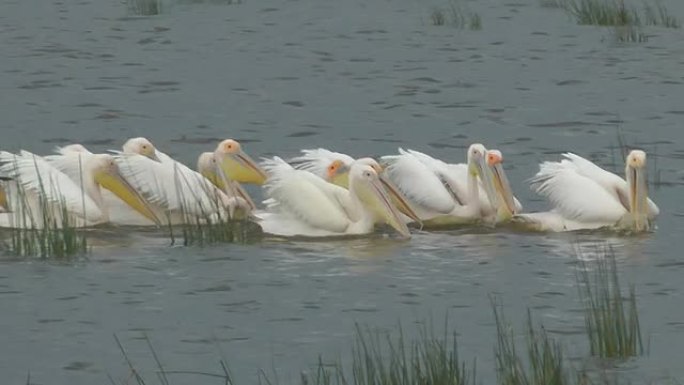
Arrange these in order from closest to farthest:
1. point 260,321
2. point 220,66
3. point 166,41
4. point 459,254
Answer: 1. point 260,321
2. point 459,254
3. point 220,66
4. point 166,41

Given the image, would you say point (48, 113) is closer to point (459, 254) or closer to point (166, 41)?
point (166, 41)

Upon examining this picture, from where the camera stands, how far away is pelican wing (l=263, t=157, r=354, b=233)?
11.9m

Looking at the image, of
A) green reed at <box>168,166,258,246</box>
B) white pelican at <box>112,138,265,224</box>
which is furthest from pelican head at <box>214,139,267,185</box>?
green reed at <box>168,166,258,246</box>

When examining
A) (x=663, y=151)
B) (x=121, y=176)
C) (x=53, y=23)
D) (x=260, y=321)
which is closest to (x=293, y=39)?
(x=53, y=23)

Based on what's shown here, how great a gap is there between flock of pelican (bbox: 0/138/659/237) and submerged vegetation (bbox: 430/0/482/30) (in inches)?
344

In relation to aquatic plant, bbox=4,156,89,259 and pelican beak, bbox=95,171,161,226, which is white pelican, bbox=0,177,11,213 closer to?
aquatic plant, bbox=4,156,89,259

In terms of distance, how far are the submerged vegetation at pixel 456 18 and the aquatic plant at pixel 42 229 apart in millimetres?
10099

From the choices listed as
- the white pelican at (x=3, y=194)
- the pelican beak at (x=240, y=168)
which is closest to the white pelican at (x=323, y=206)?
the pelican beak at (x=240, y=168)

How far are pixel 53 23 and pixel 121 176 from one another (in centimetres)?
993

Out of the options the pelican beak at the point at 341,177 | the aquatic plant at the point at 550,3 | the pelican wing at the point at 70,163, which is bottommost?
the pelican beak at the point at 341,177

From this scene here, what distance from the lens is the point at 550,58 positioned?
19.6m

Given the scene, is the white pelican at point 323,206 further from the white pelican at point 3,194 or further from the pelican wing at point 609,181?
the white pelican at point 3,194

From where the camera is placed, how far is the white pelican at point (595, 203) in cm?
1209

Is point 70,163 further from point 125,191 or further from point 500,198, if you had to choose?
point 500,198
